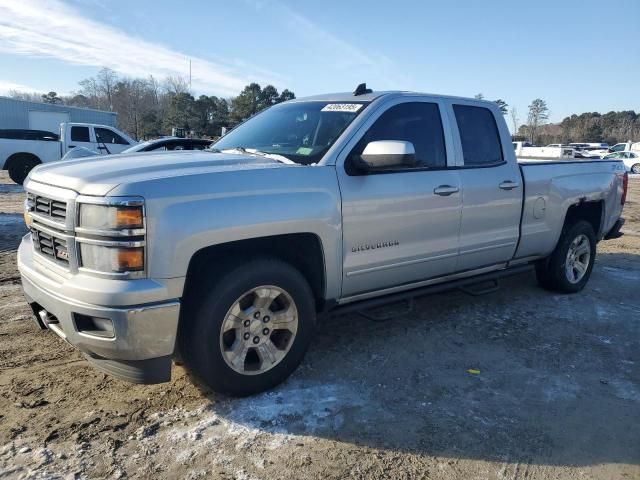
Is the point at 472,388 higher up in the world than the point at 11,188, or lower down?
lower down

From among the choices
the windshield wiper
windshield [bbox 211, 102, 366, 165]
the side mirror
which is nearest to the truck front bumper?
the windshield wiper

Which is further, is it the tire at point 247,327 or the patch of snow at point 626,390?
the patch of snow at point 626,390

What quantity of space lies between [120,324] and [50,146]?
15.0 metres

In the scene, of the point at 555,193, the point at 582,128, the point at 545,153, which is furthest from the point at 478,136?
the point at 582,128

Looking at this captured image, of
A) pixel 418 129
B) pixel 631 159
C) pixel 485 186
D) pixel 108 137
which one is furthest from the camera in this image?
pixel 631 159

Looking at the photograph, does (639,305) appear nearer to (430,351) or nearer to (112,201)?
(430,351)

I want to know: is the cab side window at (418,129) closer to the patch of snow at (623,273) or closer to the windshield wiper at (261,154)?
the windshield wiper at (261,154)

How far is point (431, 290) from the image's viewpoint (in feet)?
14.2

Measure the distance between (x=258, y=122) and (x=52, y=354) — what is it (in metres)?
2.49

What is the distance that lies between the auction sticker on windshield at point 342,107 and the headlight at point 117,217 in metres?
Answer: 1.91

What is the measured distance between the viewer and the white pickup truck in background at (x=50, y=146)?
1505 cm

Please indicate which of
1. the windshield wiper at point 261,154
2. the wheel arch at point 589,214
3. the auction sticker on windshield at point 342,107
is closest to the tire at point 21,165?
the windshield wiper at point 261,154

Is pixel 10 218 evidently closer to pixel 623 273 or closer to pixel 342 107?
pixel 342 107

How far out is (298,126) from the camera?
409cm
